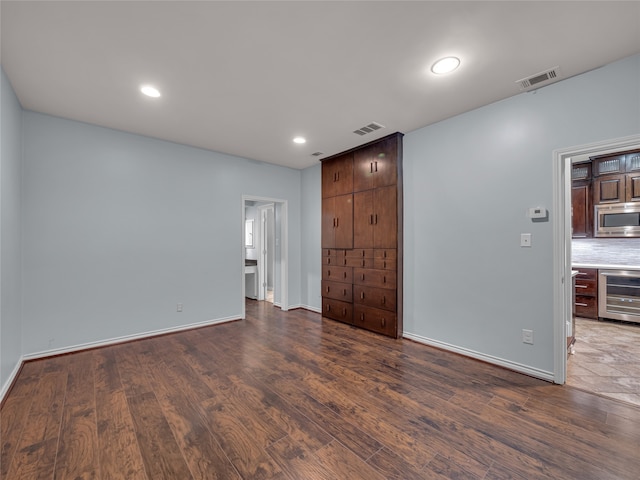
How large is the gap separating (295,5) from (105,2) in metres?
1.12

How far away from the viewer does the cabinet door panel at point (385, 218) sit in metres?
3.66

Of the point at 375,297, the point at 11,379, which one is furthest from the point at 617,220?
the point at 11,379

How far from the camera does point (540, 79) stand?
239cm

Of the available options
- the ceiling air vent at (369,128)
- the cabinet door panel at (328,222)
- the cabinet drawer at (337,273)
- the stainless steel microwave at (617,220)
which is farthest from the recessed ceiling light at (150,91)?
the stainless steel microwave at (617,220)

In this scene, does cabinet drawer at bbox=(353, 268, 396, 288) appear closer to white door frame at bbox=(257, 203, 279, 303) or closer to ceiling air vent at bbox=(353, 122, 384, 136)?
ceiling air vent at bbox=(353, 122, 384, 136)

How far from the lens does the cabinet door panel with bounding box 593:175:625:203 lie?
4.17 metres

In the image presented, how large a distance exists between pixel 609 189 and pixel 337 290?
4507 millimetres

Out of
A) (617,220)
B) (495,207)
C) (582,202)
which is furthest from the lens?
(582,202)

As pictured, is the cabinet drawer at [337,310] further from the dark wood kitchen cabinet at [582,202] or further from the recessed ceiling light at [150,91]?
the dark wood kitchen cabinet at [582,202]

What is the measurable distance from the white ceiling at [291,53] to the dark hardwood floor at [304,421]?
2.68m

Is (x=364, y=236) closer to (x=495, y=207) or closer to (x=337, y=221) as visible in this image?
(x=337, y=221)

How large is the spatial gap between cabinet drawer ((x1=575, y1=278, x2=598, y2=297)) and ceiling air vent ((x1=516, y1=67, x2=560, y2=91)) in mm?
3565

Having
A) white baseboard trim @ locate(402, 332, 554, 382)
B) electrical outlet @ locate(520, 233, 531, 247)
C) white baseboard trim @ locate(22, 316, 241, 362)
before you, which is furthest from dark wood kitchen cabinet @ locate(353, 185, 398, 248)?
Answer: white baseboard trim @ locate(22, 316, 241, 362)

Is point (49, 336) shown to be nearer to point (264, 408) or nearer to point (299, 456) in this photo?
point (264, 408)
